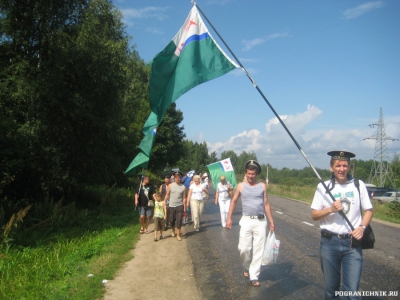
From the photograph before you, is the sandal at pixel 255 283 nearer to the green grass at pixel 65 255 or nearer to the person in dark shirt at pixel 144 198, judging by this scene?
the green grass at pixel 65 255

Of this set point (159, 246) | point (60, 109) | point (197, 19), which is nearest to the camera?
point (197, 19)

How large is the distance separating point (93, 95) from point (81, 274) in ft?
38.4

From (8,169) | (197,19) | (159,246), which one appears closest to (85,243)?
(159,246)

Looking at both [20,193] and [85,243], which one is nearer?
[85,243]

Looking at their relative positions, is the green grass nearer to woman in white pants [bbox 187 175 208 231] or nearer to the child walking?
the child walking

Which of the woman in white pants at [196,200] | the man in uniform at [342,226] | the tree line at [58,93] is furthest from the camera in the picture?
the tree line at [58,93]

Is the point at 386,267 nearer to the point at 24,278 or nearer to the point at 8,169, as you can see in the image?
the point at 24,278

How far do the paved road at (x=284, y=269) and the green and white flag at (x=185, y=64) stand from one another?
305 cm

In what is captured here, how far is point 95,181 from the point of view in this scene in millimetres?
19688

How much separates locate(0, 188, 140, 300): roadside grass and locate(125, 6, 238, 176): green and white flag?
3.19 metres

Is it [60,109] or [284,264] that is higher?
[60,109]

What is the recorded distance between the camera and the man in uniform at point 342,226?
434 centimetres

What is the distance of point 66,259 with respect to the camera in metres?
8.79

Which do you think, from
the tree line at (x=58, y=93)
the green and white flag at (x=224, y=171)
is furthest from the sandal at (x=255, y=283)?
the green and white flag at (x=224, y=171)
